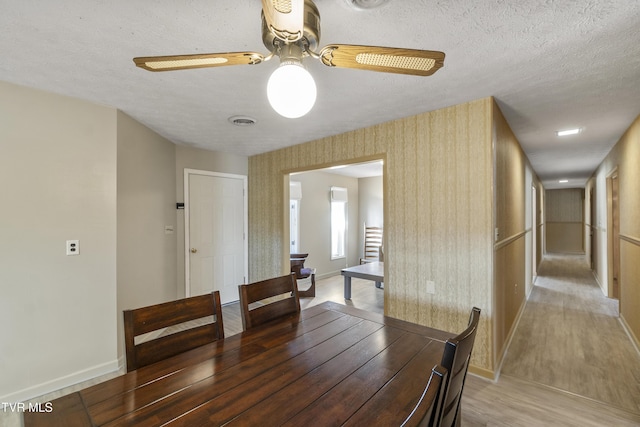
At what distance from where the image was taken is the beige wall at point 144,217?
8.69 feet

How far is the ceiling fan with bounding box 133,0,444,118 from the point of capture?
109 centimetres

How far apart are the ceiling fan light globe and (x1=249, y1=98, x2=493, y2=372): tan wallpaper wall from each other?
69.2 inches

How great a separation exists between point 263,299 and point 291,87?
3.97 ft

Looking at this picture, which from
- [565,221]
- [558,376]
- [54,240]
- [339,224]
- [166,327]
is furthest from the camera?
[565,221]

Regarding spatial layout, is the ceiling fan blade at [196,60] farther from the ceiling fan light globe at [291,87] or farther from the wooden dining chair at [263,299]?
the wooden dining chair at [263,299]

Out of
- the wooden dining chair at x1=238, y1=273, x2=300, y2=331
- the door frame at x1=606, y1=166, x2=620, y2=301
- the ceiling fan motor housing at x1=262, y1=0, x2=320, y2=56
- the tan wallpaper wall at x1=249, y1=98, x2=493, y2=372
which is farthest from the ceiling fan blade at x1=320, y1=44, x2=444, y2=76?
the door frame at x1=606, y1=166, x2=620, y2=301

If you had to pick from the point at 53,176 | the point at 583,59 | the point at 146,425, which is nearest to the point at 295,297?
the point at 146,425

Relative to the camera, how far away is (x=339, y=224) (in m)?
6.82

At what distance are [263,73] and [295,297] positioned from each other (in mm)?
1495

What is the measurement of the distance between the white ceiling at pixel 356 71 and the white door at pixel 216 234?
126 centimetres

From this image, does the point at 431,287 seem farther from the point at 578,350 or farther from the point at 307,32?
the point at 307,32

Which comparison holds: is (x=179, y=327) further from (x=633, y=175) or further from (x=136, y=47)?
(x=633, y=175)

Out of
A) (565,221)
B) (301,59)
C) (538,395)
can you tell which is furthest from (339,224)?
(565,221)

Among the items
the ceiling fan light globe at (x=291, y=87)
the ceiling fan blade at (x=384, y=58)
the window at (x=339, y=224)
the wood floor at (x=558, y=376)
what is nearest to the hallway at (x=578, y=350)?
the wood floor at (x=558, y=376)
